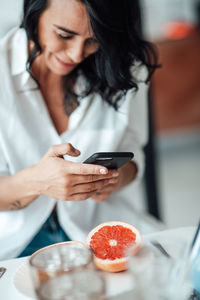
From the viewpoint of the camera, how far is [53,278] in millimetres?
610

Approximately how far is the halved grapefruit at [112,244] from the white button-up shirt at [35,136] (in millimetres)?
400

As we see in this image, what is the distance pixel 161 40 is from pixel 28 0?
243cm

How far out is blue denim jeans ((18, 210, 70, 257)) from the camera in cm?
129

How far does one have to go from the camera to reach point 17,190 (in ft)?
3.72

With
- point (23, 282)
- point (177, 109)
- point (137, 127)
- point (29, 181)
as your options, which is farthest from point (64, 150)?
point (177, 109)

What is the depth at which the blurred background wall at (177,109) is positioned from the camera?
316cm

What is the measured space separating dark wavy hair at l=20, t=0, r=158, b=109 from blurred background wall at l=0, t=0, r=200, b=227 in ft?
5.61

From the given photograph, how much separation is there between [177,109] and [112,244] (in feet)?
9.18

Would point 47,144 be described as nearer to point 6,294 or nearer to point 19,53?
point 19,53

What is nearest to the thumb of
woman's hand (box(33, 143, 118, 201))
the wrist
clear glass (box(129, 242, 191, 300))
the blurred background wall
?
woman's hand (box(33, 143, 118, 201))

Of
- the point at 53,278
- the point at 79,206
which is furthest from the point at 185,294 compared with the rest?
the point at 79,206

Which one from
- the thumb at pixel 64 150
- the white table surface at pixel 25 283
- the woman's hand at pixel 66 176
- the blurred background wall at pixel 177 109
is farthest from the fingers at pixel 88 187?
the blurred background wall at pixel 177 109

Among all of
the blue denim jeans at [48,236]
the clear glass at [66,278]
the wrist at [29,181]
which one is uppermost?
the clear glass at [66,278]

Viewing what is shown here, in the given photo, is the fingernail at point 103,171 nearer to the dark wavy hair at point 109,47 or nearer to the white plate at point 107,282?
the white plate at point 107,282
